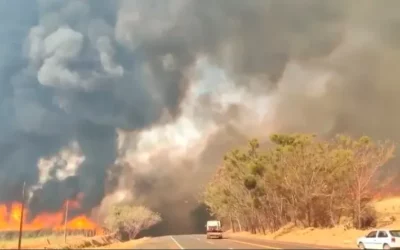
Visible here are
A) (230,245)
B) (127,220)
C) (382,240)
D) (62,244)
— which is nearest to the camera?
(382,240)

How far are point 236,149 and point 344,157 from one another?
27210 millimetres

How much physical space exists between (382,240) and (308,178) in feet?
128

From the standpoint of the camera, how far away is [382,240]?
3834 centimetres

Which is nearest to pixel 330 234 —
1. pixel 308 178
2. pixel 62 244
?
pixel 308 178

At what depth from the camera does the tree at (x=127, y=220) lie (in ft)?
577

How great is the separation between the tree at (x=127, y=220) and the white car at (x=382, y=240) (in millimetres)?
143307

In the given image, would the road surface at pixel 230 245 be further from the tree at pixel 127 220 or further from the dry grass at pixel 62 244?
the tree at pixel 127 220

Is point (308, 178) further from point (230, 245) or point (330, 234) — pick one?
point (230, 245)

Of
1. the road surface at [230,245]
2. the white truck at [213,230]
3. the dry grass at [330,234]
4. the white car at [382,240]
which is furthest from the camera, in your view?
the white truck at [213,230]

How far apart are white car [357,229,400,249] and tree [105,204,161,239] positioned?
143m

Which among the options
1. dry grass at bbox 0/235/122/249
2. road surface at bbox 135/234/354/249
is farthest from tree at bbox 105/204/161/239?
road surface at bbox 135/234/354/249

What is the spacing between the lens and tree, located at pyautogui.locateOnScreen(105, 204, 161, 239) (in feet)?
577

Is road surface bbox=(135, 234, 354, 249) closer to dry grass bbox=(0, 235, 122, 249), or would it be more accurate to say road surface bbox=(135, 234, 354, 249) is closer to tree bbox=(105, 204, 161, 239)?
dry grass bbox=(0, 235, 122, 249)

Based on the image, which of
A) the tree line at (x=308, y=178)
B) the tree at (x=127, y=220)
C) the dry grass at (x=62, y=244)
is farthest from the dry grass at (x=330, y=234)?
the tree at (x=127, y=220)
